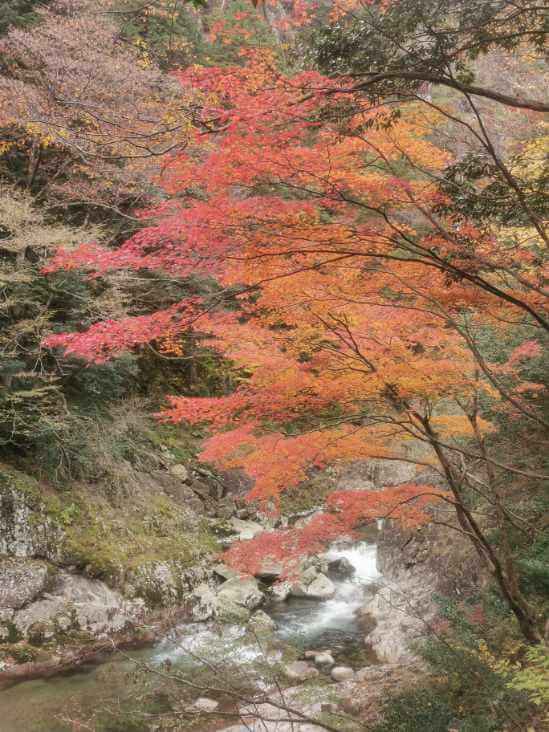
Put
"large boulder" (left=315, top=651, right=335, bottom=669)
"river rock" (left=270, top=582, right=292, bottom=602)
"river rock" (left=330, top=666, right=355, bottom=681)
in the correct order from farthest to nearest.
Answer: "river rock" (left=270, top=582, right=292, bottom=602) < "large boulder" (left=315, top=651, right=335, bottom=669) < "river rock" (left=330, top=666, right=355, bottom=681)

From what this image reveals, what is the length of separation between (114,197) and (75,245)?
3.46 metres

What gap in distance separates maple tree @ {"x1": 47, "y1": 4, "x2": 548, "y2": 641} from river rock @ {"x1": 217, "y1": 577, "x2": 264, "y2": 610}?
283 centimetres

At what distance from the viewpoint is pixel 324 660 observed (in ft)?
28.4

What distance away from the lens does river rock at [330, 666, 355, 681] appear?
8.00 metres

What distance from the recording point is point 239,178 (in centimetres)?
442

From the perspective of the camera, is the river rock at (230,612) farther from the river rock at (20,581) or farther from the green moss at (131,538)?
the river rock at (20,581)

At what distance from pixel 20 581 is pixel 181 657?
2.82m

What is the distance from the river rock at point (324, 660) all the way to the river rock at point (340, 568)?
3.52 m

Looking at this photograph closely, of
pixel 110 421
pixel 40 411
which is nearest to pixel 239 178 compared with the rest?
pixel 40 411

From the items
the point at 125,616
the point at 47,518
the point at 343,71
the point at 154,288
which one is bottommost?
the point at 125,616

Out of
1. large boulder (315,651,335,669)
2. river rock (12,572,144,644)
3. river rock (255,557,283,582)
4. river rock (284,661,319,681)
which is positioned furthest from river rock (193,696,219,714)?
river rock (255,557,283,582)

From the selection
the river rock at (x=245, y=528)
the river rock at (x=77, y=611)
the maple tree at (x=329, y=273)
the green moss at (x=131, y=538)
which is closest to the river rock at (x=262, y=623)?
the maple tree at (x=329, y=273)

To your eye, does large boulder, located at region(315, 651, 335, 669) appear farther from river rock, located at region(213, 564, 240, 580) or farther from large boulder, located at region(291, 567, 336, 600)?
river rock, located at region(213, 564, 240, 580)

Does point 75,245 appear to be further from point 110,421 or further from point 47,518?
point 47,518
